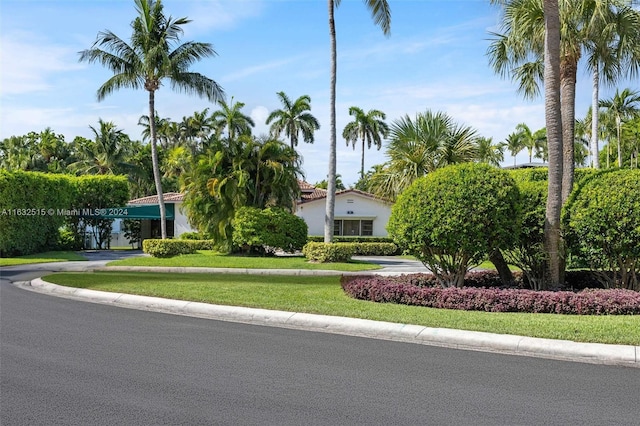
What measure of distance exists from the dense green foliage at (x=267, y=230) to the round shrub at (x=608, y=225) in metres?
16.2

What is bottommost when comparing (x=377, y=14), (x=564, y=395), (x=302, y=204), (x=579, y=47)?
(x=564, y=395)

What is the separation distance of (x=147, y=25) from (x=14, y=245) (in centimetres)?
1416

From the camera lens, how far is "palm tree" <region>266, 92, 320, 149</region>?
186 ft

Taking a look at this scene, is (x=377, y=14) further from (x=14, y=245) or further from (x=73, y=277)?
(x=14, y=245)

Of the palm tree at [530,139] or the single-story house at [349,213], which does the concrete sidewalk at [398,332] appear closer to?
the single-story house at [349,213]

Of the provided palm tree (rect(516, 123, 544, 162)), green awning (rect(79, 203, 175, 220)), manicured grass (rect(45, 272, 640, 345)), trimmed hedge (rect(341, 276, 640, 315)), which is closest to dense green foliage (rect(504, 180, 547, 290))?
trimmed hedge (rect(341, 276, 640, 315))

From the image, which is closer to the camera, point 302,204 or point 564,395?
point 564,395

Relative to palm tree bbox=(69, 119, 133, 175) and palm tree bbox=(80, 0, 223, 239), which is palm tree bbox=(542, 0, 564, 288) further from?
palm tree bbox=(69, 119, 133, 175)

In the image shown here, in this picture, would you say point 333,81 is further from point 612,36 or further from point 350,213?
point 350,213

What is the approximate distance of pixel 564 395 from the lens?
6426 mm

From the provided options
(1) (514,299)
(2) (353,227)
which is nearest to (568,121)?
(1) (514,299)

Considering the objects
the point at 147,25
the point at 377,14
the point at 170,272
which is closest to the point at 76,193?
the point at 147,25

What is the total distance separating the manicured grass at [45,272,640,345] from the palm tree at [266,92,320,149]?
39.7 meters

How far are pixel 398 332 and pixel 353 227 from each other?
36766mm
